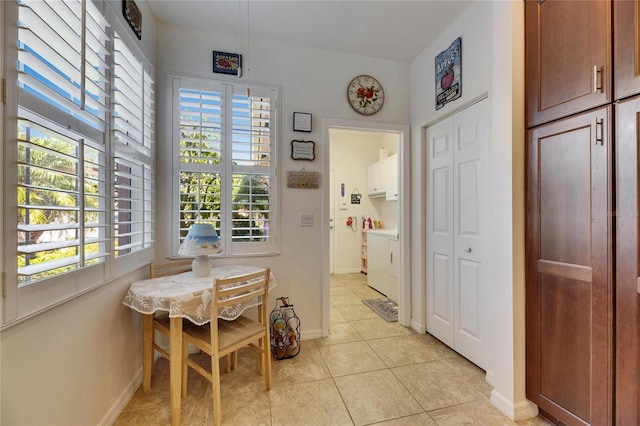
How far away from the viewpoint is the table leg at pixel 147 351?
71.7 inches

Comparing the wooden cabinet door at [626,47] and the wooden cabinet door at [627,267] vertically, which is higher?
the wooden cabinet door at [626,47]

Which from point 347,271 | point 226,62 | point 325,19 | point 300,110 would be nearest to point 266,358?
point 300,110

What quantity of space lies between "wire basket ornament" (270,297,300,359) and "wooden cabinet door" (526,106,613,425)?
1593 millimetres

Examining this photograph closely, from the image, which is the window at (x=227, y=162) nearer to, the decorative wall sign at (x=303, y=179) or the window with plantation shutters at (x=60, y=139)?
the decorative wall sign at (x=303, y=179)

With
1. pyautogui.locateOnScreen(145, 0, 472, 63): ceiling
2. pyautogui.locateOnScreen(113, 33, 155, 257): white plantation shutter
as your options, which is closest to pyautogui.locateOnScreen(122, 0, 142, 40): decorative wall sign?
pyautogui.locateOnScreen(113, 33, 155, 257): white plantation shutter

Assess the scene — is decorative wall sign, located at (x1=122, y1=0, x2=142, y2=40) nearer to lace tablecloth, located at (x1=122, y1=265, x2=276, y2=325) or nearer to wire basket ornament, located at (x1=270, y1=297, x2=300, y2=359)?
lace tablecloth, located at (x1=122, y1=265, x2=276, y2=325)

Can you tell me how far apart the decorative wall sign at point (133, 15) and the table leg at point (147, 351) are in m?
1.92

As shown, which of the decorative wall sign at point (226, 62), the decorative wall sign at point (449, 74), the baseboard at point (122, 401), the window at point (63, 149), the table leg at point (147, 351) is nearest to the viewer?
the window at point (63, 149)

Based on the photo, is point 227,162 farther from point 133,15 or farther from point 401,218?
point 401,218

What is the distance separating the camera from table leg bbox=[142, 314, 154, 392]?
1821mm

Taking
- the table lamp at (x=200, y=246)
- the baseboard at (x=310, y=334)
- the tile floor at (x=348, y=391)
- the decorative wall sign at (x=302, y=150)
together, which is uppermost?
the decorative wall sign at (x=302, y=150)

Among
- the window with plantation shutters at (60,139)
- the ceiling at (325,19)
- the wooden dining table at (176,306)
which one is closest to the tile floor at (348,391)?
the wooden dining table at (176,306)

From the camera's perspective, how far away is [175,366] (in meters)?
1.56

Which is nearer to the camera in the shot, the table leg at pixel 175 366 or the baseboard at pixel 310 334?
the table leg at pixel 175 366
